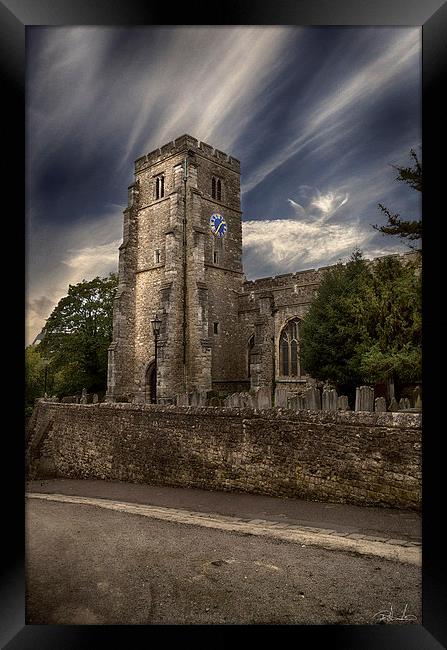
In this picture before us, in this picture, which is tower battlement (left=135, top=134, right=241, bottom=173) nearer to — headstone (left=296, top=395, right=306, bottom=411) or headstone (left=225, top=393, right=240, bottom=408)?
headstone (left=225, top=393, right=240, bottom=408)

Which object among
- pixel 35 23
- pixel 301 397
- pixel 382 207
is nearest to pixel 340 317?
pixel 301 397

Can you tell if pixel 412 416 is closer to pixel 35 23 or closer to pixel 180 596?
pixel 180 596

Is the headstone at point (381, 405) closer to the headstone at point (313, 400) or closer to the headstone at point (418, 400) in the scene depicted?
the headstone at point (418, 400)

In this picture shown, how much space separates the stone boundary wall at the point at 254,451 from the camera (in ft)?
17.6

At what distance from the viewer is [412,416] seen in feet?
17.0

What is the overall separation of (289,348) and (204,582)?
48.6 feet

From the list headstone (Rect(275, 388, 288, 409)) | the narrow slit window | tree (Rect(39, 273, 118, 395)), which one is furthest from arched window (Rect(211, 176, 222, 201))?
headstone (Rect(275, 388, 288, 409))

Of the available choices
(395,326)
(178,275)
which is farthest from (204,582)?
(178,275)

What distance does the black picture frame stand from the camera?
9.04 feet

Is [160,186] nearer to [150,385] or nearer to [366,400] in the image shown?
[150,385]

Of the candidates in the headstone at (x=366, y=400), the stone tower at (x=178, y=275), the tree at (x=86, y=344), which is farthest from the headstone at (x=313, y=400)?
the stone tower at (x=178, y=275)

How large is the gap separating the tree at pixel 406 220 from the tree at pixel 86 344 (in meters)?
11.1

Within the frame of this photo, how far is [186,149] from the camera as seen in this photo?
1886 centimetres

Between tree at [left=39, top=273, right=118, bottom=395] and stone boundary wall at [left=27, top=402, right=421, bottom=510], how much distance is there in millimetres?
4470
